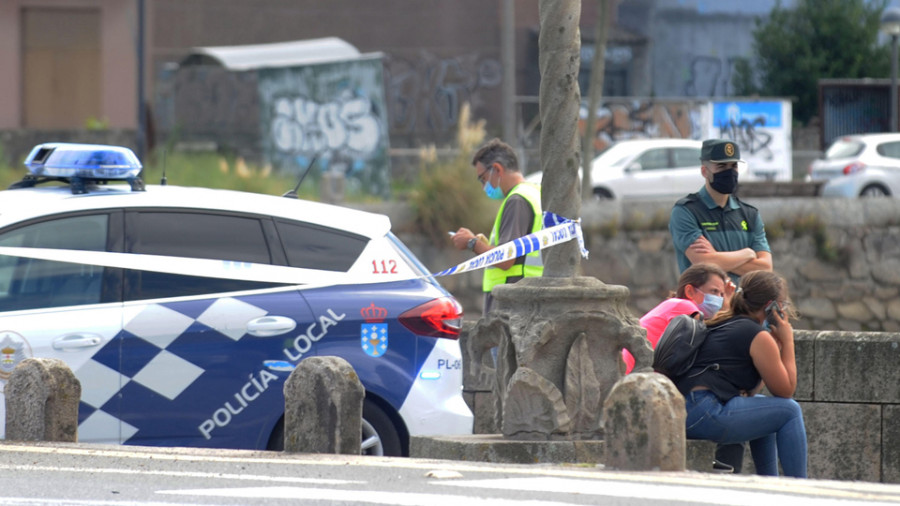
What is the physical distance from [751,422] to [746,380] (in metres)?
0.19

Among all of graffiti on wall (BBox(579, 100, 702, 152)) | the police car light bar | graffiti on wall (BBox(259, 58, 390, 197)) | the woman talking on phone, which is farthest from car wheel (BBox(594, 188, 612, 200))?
the woman talking on phone

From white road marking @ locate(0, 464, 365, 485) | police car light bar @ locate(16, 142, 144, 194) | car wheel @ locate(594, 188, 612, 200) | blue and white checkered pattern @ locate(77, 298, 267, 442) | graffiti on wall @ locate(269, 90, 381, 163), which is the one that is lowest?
white road marking @ locate(0, 464, 365, 485)

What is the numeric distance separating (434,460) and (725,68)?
33.1 m

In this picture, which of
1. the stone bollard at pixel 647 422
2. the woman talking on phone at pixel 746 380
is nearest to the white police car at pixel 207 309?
the woman talking on phone at pixel 746 380

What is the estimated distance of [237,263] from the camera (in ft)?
23.9

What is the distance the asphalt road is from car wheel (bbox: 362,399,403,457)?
2.17 ft

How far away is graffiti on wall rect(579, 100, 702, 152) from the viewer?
30625 millimetres

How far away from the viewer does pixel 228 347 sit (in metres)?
7.08

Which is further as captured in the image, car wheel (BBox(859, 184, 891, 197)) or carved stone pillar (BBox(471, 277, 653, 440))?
car wheel (BBox(859, 184, 891, 197))

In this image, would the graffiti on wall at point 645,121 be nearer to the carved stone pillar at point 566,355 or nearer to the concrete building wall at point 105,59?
the concrete building wall at point 105,59

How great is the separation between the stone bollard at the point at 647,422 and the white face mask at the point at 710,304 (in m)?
1.26

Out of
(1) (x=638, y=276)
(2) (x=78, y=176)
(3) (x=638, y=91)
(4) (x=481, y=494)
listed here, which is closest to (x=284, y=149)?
(1) (x=638, y=276)

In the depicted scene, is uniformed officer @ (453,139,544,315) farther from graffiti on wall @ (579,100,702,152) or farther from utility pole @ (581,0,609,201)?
graffiti on wall @ (579,100,702,152)

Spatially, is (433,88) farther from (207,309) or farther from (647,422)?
(647,422)
